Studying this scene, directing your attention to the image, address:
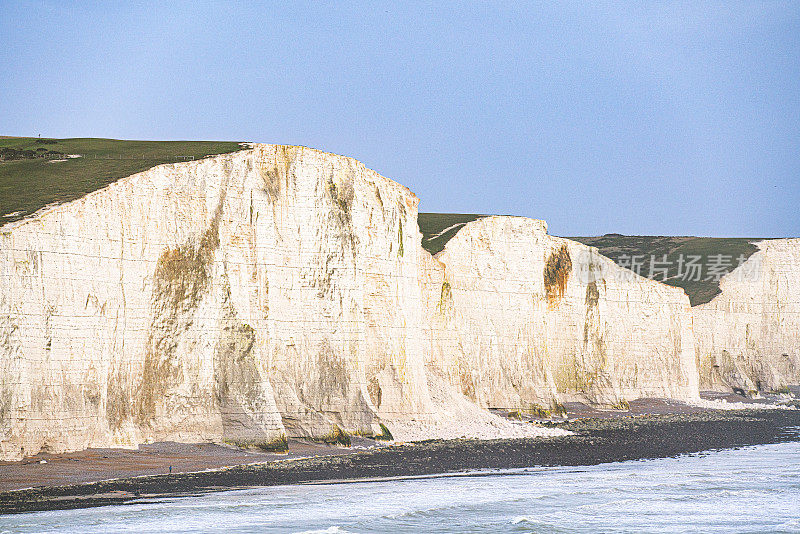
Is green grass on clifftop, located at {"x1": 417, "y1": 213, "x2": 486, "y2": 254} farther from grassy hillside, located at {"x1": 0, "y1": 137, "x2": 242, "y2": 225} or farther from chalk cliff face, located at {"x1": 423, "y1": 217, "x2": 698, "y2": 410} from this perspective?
grassy hillside, located at {"x1": 0, "y1": 137, "x2": 242, "y2": 225}

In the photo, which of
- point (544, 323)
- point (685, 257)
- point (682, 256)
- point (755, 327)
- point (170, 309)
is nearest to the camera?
point (170, 309)

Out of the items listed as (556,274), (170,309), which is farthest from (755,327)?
(170,309)

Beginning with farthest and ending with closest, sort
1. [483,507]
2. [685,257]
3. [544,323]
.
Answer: [685,257] < [544,323] < [483,507]

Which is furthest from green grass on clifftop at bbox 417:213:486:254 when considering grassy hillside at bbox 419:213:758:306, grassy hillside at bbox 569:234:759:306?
grassy hillside at bbox 569:234:759:306

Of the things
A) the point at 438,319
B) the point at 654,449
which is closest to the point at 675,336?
the point at 438,319

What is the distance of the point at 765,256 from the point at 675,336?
825 inches

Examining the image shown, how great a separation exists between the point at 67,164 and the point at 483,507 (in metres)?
19.9

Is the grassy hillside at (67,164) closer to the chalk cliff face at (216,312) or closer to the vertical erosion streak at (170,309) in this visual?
the chalk cliff face at (216,312)

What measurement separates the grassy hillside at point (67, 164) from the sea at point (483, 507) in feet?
33.7

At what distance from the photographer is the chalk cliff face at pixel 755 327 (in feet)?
261

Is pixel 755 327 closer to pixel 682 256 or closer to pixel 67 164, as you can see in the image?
pixel 682 256

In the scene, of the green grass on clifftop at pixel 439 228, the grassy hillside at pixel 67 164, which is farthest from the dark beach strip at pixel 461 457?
the green grass on clifftop at pixel 439 228

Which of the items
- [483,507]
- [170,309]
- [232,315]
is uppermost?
[170,309]

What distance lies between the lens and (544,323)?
5588 cm
